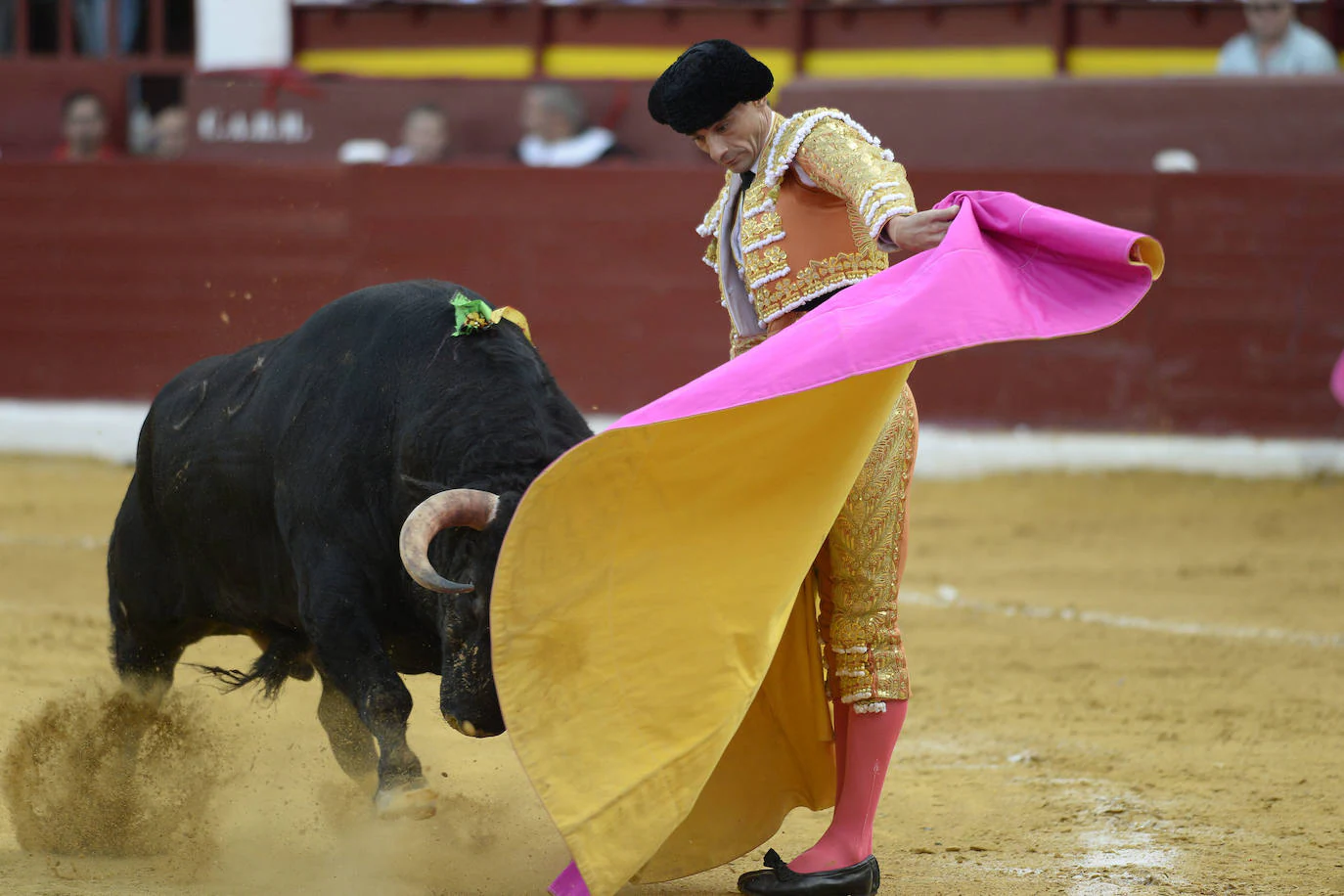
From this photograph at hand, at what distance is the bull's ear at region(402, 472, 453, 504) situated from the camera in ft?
8.44

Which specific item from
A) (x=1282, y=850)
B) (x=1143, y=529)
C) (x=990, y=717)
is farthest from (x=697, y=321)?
(x=1282, y=850)

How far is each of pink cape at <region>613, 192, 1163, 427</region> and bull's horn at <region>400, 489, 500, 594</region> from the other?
10.0 inches

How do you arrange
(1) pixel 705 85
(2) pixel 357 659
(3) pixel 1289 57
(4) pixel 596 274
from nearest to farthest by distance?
1. (1) pixel 705 85
2. (2) pixel 357 659
3. (3) pixel 1289 57
4. (4) pixel 596 274

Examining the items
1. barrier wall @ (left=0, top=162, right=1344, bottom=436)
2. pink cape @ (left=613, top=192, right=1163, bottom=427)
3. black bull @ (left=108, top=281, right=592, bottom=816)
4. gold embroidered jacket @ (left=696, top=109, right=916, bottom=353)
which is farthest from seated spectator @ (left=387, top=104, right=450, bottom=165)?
pink cape @ (left=613, top=192, right=1163, bottom=427)

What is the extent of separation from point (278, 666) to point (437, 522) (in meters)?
0.90

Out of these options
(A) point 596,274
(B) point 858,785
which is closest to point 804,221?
(B) point 858,785

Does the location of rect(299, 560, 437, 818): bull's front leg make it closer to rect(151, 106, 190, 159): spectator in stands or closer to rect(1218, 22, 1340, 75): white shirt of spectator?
rect(1218, 22, 1340, 75): white shirt of spectator

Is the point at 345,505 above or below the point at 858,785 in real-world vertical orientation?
above

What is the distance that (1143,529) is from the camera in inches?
245

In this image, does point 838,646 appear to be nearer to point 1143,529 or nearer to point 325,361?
point 325,361

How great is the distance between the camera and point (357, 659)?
2760mm

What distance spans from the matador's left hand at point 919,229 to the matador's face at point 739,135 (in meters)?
0.35

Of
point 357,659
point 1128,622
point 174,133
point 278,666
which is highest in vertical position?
point 357,659

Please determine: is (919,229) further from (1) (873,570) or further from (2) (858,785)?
(2) (858,785)
